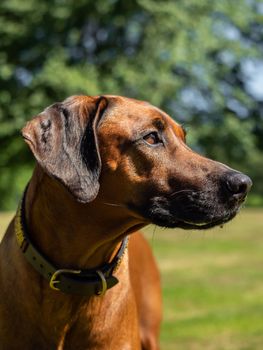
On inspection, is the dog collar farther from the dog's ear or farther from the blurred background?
the blurred background

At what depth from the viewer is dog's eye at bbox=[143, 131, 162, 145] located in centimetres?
358

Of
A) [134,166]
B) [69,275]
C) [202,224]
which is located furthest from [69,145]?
[202,224]

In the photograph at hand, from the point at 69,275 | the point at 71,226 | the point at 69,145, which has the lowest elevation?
the point at 69,275

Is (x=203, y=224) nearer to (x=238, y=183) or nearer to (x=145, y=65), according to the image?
(x=238, y=183)

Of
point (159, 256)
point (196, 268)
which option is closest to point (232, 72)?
point (159, 256)

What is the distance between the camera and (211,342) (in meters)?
7.26

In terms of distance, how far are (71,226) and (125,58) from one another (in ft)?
66.0

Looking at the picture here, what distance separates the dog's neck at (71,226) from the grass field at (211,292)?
16.5 inches

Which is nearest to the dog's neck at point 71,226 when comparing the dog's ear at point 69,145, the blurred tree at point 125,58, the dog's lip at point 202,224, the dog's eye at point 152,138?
the dog's ear at point 69,145

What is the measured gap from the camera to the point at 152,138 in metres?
A: 3.59

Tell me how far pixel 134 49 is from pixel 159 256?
877cm

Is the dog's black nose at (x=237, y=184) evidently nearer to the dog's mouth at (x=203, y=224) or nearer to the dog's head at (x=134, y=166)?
the dog's head at (x=134, y=166)

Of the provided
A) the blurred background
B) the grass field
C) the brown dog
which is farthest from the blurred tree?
the brown dog

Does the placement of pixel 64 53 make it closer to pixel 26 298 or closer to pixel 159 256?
pixel 159 256
